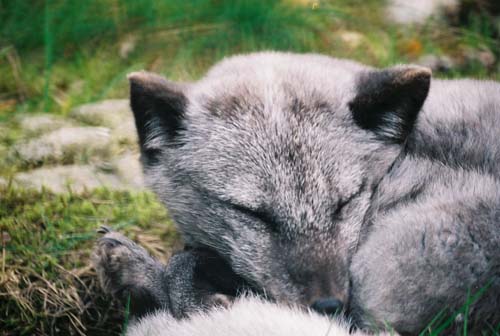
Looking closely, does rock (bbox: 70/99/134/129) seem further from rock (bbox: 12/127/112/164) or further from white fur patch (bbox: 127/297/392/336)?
white fur patch (bbox: 127/297/392/336)

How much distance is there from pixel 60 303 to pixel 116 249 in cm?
52

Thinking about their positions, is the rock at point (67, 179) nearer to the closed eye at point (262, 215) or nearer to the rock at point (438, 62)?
the closed eye at point (262, 215)

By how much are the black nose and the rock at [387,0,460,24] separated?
4.99 m

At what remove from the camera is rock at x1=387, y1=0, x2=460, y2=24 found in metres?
7.28

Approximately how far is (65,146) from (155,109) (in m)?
1.77

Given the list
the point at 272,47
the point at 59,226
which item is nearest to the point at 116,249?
the point at 59,226

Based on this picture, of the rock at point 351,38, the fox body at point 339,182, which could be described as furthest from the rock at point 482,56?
the fox body at point 339,182

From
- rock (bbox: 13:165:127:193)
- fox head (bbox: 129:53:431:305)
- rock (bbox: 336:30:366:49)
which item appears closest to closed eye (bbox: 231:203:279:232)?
fox head (bbox: 129:53:431:305)

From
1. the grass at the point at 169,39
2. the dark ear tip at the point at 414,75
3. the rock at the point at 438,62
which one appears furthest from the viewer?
the rock at the point at 438,62

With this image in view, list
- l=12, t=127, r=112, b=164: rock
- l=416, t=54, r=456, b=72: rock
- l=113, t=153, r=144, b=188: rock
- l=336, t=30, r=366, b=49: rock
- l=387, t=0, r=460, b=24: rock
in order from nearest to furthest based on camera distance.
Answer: l=113, t=153, r=144, b=188: rock < l=12, t=127, r=112, b=164: rock < l=416, t=54, r=456, b=72: rock < l=336, t=30, r=366, b=49: rock < l=387, t=0, r=460, b=24: rock

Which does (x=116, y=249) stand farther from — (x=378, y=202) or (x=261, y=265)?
(x=378, y=202)

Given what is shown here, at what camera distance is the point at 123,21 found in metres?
7.17

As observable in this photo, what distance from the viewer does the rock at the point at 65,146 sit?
5039mm

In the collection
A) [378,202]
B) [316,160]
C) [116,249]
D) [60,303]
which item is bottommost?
[60,303]
